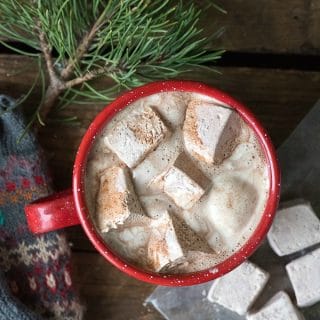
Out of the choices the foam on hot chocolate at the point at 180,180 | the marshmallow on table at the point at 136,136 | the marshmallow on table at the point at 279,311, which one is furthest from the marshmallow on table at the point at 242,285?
the marshmallow on table at the point at 136,136

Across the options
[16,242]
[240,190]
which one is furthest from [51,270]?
[240,190]

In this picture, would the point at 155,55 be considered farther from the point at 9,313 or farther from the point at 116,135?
the point at 9,313

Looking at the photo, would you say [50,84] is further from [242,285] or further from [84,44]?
[242,285]

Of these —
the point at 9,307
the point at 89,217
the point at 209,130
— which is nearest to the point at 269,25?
the point at 209,130

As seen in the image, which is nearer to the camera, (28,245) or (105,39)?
(105,39)

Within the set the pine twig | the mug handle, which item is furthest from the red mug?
the pine twig

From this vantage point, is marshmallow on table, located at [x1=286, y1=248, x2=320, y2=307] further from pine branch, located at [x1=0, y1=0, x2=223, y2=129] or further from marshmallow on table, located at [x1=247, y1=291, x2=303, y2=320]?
pine branch, located at [x1=0, y1=0, x2=223, y2=129]
